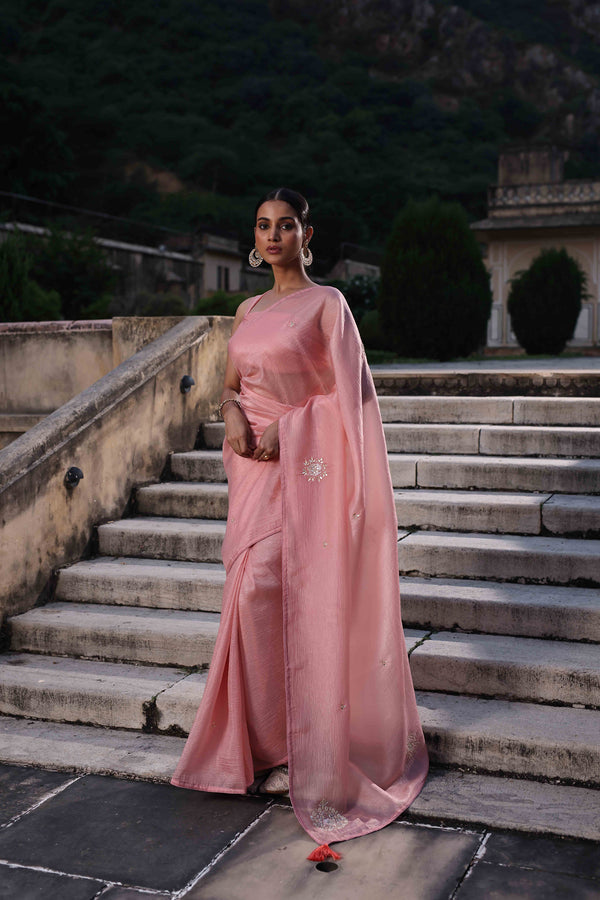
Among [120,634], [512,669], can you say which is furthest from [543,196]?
[512,669]

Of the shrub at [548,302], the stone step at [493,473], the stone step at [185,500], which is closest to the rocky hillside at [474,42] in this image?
the shrub at [548,302]

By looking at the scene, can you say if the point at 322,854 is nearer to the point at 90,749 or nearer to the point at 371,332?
the point at 90,749

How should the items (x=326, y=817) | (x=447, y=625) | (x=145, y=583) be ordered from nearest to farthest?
1. (x=326, y=817)
2. (x=447, y=625)
3. (x=145, y=583)

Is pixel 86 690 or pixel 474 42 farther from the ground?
pixel 474 42

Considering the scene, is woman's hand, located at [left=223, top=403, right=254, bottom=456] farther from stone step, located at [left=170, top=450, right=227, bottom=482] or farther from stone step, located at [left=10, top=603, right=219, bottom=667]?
stone step, located at [left=170, top=450, right=227, bottom=482]

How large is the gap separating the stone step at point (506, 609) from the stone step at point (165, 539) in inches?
46.1

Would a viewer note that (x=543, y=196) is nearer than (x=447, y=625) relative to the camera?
No

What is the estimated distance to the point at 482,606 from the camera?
4262 mm

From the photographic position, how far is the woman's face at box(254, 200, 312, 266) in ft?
10.8

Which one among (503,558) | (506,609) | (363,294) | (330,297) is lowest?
(506,609)

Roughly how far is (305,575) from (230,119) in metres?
74.2

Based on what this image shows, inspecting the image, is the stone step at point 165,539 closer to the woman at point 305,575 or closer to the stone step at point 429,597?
the stone step at point 429,597

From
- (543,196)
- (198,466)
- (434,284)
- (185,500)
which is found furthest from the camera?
(543,196)

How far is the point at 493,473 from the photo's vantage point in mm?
5418
